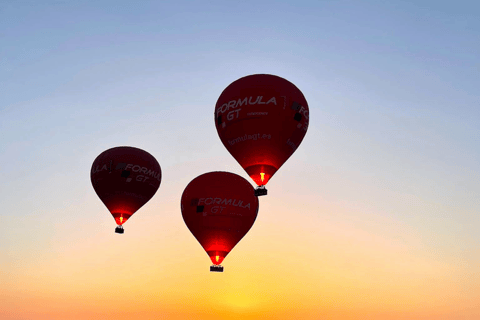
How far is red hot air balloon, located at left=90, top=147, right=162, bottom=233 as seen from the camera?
3164 cm

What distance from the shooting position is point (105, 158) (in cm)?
3212

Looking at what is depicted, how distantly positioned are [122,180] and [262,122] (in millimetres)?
10727

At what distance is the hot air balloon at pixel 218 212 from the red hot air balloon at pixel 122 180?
3.48 metres

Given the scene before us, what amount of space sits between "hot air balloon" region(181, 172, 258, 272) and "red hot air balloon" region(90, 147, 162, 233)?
11.4ft

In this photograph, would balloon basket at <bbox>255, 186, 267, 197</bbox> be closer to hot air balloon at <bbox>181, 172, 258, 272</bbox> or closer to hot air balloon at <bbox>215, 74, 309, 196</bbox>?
hot air balloon at <bbox>215, 74, 309, 196</bbox>

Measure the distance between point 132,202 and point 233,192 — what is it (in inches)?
257

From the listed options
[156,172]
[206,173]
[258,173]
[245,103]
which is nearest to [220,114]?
[245,103]

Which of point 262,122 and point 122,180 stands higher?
point 122,180

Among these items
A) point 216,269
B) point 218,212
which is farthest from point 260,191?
point 216,269

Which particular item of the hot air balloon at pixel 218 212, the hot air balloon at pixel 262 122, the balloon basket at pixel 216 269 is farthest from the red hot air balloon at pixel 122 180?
the hot air balloon at pixel 262 122

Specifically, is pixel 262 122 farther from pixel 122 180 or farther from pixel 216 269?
pixel 122 180

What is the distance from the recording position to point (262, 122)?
24531 mm

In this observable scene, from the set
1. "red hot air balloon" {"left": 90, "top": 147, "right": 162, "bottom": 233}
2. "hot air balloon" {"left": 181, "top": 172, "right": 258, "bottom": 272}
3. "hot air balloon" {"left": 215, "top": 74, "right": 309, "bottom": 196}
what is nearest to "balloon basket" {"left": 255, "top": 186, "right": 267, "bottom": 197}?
"hot air balloon" {"left": 215, "top": 74, "right": 309, "bottom": 196}

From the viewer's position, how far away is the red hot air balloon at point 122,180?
31641mm
